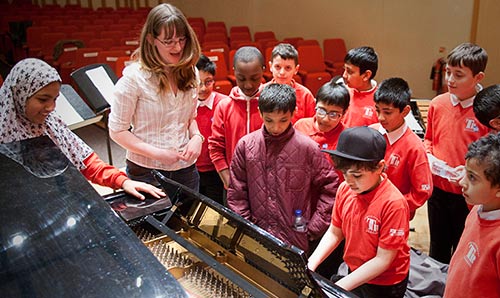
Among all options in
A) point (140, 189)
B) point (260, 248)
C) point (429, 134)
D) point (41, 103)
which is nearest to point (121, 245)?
point (260, 248)

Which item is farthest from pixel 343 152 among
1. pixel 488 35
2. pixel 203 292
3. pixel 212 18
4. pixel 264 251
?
pixel 212 18

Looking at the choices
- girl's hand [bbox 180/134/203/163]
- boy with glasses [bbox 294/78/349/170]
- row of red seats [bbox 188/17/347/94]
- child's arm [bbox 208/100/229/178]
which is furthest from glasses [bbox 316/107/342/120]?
row of red seats [bbox 188/17/347/94]

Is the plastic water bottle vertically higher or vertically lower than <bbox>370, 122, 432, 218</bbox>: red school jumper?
lower

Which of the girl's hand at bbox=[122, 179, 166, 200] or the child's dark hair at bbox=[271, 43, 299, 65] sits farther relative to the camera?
the child's dark hair at bbox=[271, 43, 299, 65]

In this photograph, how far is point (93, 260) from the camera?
1318 millimetres

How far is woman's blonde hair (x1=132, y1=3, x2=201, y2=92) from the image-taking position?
2201 millimetres

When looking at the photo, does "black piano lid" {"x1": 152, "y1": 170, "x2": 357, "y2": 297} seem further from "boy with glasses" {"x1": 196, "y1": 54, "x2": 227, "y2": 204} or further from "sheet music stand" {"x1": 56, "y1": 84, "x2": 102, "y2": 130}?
"sheet music stand" {"x1": 56, "y1": 84, "x2": 102, "y2": 130}

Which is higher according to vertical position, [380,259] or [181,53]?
[181,53]

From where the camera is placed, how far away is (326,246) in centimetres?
219

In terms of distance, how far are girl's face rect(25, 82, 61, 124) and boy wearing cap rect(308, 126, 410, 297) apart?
1210mm

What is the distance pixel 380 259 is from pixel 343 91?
119 centimetres

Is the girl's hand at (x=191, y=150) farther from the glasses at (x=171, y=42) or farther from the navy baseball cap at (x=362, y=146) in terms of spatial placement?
the navy baseball cap at (x=362, y=146)

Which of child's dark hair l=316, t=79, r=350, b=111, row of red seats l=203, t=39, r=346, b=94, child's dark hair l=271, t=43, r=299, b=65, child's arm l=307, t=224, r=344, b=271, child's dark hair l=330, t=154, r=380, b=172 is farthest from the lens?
row of red seats l=203, t=39, r=346, b=94

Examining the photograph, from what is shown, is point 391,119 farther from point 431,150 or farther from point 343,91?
point 431,150
